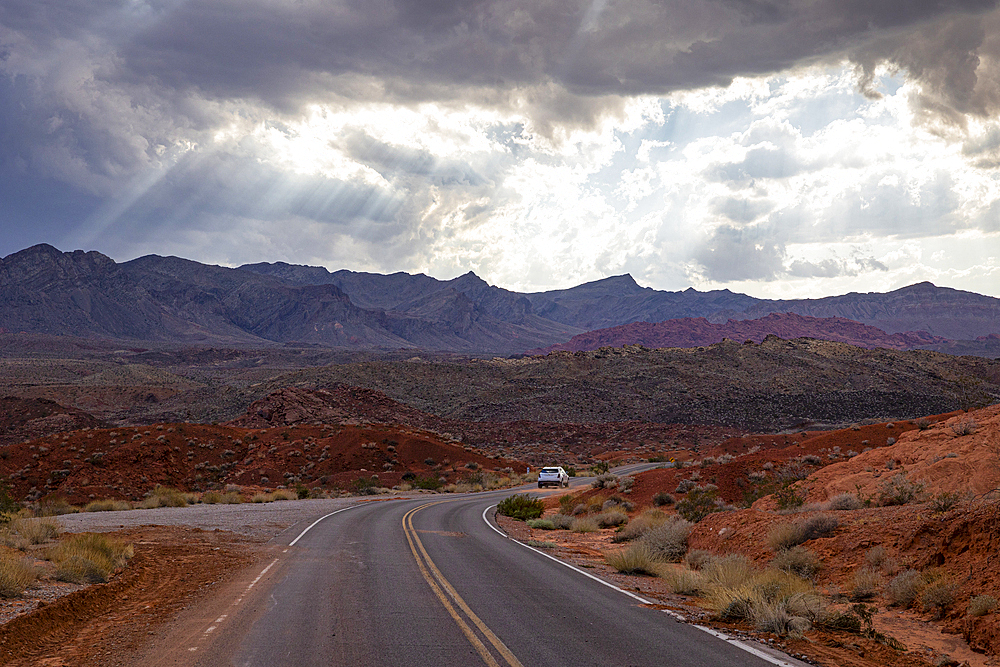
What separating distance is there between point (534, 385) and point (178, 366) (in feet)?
390

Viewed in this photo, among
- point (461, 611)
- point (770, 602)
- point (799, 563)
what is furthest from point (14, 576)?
point (799, 563)

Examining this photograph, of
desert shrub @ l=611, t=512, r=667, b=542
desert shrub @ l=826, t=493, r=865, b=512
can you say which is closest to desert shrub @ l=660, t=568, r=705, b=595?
desert shrub @ l=826, t=493, r=865, b=512

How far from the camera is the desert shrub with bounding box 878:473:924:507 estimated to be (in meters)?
15.1

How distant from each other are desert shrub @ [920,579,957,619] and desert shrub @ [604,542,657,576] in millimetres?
5839

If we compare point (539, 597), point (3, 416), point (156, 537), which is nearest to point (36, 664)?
point (539, 597)

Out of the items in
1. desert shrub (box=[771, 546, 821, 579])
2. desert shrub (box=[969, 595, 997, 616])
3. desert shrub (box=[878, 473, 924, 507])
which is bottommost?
desert shrub (box=[771, 546, 821, 579])

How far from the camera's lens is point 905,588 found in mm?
10867

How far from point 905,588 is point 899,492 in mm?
5175

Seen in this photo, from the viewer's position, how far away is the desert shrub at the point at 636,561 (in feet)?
49.8

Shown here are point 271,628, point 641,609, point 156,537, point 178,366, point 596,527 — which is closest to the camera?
point 271,628

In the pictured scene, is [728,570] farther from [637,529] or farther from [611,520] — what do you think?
[611,520]

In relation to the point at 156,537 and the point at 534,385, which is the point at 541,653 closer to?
the point at 156,537

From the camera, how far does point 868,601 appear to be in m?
11.3

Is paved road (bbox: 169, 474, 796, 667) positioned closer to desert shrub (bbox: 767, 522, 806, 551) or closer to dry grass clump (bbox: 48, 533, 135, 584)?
dry grass clump (bbox: 48, 533, 135, 584)
